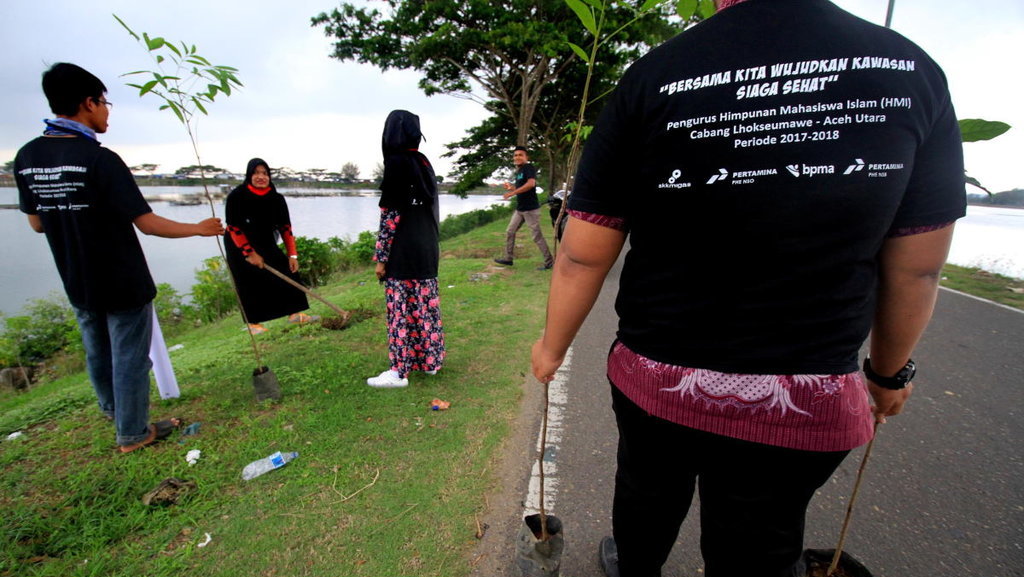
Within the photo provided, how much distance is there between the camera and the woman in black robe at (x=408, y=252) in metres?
2.89

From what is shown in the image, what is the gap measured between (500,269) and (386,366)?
12.4 ft

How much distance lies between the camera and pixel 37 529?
1.88 m

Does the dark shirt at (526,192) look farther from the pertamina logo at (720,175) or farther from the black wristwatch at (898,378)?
the pertamina logo at (720,175)

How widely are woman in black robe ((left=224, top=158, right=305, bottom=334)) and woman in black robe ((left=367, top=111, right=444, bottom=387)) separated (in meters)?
1.77

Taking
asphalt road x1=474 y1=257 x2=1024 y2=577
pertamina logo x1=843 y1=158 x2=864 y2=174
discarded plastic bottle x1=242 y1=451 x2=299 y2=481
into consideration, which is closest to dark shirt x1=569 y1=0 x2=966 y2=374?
pertamina logo x1=843 y1=158 x2=864 y2=174

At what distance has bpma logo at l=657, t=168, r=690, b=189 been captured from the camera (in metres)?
0.90

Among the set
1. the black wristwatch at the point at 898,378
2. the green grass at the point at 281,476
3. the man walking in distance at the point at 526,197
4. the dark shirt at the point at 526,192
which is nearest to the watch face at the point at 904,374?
the black wristwatch at the point at 898,378

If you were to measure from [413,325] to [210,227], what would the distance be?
1427mm

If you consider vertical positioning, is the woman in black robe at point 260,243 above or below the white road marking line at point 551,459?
above

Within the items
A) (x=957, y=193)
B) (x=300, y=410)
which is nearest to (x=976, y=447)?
(x=957, y=193)

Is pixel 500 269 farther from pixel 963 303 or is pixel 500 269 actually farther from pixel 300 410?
pixel 963 303

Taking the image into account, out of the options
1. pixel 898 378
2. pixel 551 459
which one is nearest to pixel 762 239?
pixel 898 378

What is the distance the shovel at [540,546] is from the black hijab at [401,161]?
205 centimetres

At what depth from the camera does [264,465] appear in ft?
7.55
